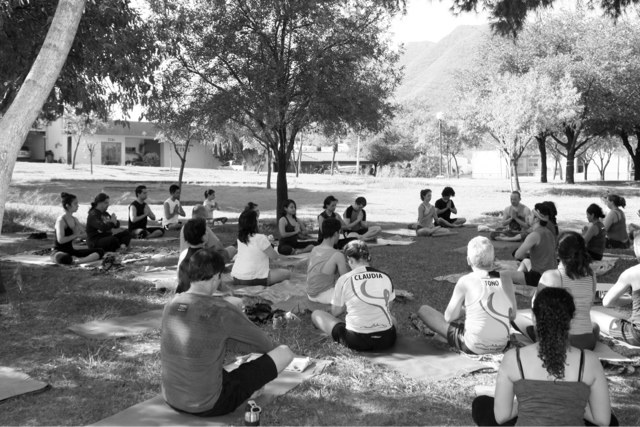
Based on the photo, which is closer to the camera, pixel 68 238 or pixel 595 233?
pixel 595 233

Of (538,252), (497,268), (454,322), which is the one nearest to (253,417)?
(454,322)

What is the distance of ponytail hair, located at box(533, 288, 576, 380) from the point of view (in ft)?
9.71

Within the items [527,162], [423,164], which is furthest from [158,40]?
[527,162]

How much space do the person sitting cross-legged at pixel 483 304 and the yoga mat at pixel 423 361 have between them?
20 centimetres

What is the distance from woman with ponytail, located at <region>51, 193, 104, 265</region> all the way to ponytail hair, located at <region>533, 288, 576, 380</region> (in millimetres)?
8178

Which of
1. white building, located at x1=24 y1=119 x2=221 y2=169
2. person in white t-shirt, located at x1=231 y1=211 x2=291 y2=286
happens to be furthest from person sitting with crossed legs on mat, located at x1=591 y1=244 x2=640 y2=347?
white building, located at x1=24 y1=119 x2=221 y2=169

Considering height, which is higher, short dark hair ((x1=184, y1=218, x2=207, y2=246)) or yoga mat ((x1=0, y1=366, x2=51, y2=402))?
short dark hair ((x1=184, y1=218, x2=207, y2=246))

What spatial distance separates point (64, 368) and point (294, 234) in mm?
6280

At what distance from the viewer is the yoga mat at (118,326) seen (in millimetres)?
5789

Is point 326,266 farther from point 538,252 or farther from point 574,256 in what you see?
point 538,252

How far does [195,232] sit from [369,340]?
2334mm

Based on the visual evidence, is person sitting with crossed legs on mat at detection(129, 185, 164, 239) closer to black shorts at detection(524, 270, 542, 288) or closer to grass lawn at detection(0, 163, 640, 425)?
grass lawn at detection(0, 163, 640, 425)

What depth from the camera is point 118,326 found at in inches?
238

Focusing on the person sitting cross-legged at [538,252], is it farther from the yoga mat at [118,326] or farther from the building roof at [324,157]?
the building roof at [324,157]
